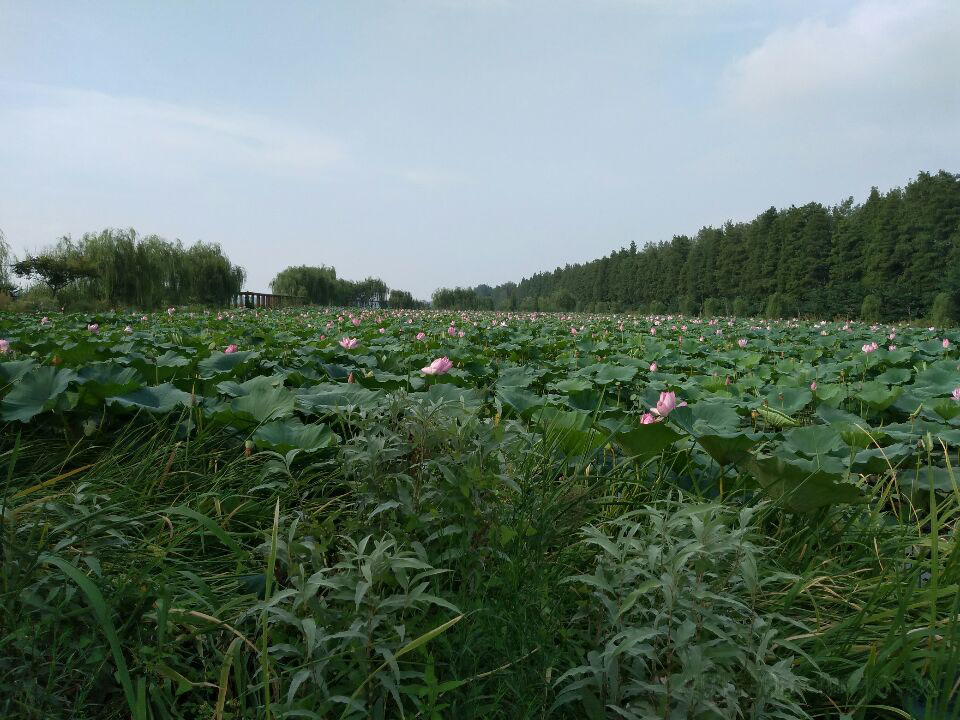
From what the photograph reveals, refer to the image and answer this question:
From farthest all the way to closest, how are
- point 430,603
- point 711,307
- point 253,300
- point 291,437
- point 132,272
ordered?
1. point 253,300
2. point 711,307
3. point 132,272
4. point 291,437
5. point 430,603

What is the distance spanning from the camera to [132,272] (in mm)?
24484

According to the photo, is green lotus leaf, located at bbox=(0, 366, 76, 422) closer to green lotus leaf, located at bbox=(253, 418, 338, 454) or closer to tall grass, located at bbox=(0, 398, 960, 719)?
tall grass, located at bbox=(0, 398, 960, 719)

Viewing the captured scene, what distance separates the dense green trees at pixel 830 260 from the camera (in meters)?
35.5

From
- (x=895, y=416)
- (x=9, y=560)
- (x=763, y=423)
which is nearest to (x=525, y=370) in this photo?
(x=763, y=423)

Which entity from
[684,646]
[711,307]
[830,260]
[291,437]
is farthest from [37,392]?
[830,260]

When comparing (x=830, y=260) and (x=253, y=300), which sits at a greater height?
(x=830, y=260)

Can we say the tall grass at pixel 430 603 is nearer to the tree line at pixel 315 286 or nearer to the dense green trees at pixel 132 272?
the dense green trees at pixel 132 272

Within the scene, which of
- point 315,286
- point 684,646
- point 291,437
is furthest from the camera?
point 315,286

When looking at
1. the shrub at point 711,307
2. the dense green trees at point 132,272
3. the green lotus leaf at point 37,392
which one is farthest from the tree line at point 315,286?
the green lotus leaf at point 37,392

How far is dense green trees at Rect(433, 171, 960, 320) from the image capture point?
3547 centimetres

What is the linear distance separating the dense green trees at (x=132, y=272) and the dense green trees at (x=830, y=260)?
27.4 m

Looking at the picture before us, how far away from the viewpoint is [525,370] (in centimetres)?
403

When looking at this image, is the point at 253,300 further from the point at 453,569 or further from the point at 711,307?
the point at 453,569

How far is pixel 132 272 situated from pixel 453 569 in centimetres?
2827
